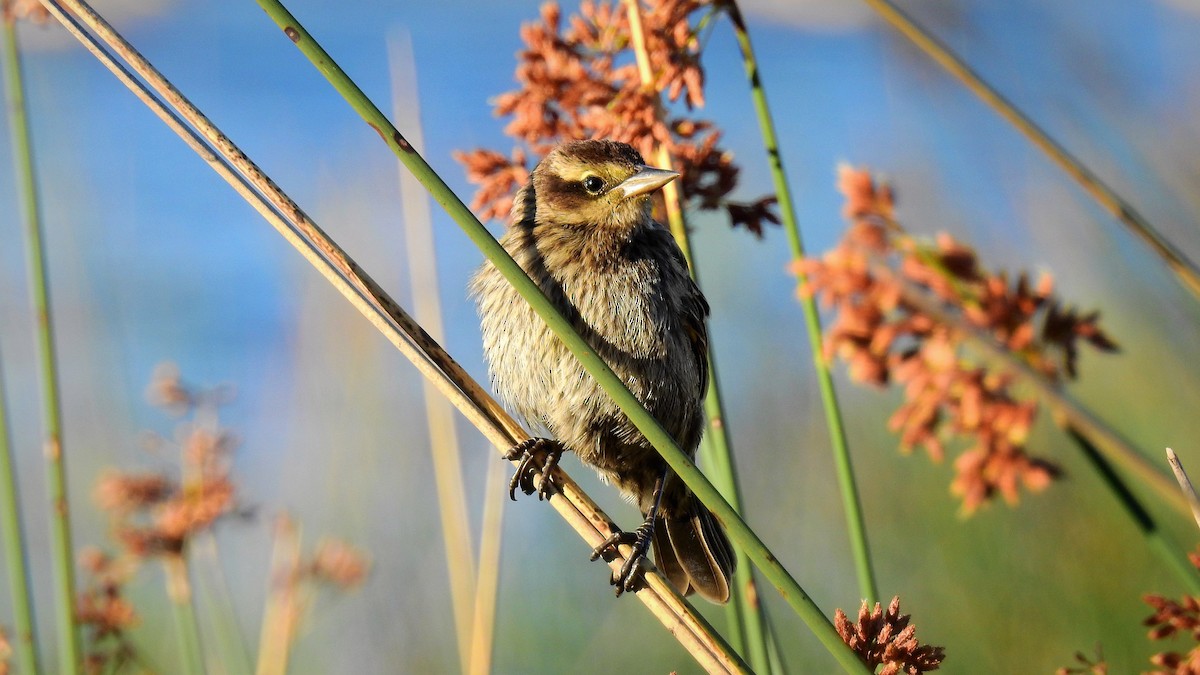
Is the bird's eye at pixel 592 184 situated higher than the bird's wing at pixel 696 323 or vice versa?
the bird's eye at pixel 592 184

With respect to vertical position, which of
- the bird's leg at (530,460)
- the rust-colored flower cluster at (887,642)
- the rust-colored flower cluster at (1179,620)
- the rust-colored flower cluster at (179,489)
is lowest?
the rust-colored flower cluster at (1179,620)

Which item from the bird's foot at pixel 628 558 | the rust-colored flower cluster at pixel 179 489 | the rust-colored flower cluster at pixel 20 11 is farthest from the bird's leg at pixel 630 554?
the rust-colored flower cluster at pixel 20 11

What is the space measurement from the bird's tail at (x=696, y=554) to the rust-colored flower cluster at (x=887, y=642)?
0.92 metres

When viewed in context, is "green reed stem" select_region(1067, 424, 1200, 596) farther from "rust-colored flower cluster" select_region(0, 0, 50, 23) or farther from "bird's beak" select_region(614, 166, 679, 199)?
"rust-colored flower cluster" select_region(0, 0, 50, 23)

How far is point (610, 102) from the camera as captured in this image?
7.59 feet

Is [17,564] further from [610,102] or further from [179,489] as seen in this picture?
[610,102]

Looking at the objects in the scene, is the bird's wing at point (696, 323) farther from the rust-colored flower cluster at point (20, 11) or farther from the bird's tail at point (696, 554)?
the rust-colored flower cluster at point (20, 11)

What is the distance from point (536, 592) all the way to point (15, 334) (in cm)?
305

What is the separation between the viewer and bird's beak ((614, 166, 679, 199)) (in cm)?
219

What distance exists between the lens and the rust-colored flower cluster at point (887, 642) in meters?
1.50

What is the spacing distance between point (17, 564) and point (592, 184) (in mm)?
1467

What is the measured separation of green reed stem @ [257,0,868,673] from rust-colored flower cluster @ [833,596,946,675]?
22 centimetres

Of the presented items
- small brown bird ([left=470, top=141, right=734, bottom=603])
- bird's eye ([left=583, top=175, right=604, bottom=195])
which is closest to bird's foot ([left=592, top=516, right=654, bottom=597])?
small brown bird ([left=470, top=141, right=734, bottom=603])

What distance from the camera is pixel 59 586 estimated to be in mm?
1984
